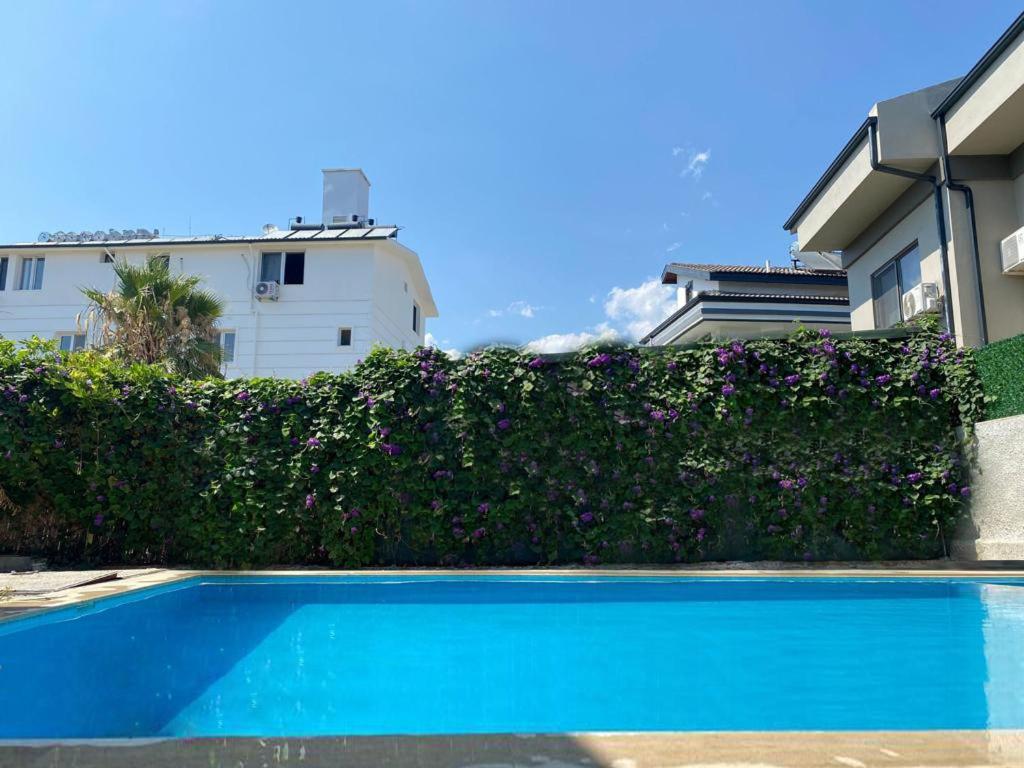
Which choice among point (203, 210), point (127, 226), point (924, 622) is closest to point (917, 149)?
point (924, 622)

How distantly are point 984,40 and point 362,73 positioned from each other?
10178 mm

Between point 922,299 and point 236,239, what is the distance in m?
19.8

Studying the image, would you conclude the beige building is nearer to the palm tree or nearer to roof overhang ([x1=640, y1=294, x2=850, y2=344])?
roof overhang ([x1=640, y1=294, x2=850, y2=344])

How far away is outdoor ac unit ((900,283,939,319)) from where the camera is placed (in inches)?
381

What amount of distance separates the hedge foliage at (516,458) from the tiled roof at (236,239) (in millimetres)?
14446

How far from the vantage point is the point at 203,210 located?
22.3 metres

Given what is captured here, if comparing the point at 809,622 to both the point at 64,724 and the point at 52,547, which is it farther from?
the point at 52,547

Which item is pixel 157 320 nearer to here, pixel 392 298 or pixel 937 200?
pixel 392 298

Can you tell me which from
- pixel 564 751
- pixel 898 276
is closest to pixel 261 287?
pixel 898 276

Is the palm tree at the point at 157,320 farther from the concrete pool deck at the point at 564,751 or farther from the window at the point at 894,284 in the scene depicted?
the window at the point at 894,284

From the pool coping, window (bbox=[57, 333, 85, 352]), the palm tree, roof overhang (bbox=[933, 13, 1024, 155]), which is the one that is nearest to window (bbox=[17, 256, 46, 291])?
window (bbox=[57, 333, 85, 352])

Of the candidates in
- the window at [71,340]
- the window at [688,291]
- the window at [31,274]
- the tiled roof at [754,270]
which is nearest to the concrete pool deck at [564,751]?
the tiled roof at [754,270]

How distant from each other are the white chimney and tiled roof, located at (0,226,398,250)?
1397mm

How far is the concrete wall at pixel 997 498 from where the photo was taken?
7.36m
